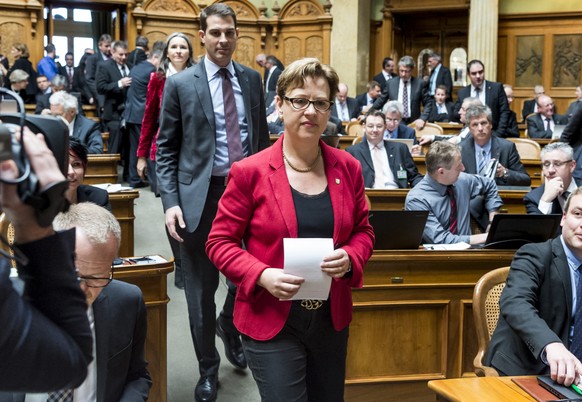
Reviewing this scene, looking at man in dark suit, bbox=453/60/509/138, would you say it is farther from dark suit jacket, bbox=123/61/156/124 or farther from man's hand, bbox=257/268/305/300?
man's hand, bbox=257/268/305/300

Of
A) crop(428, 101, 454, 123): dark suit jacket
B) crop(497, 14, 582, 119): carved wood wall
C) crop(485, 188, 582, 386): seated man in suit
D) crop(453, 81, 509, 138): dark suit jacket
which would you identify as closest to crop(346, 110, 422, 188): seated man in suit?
crop(453, 81, 509, 138): dark suit jacket

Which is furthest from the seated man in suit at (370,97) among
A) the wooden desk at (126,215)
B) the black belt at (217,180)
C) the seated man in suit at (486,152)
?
the black belt at (217,180)

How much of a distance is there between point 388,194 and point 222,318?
2229mm

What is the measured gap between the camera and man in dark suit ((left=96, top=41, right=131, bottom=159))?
9.29 metres

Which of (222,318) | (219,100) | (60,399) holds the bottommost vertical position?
(222,318)

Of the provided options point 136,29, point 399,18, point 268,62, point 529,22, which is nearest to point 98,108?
point 268,62

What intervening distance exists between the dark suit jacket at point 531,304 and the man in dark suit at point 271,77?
25.0 ft

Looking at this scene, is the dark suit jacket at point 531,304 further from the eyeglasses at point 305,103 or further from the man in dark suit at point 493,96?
the man in dark suit at point 493,96

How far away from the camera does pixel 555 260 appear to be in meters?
2.82

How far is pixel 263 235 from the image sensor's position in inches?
92.4

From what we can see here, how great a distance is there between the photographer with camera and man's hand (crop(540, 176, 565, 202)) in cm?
399

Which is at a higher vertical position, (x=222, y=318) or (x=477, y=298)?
(x=477, y=298)

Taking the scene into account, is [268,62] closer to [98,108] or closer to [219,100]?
[98,108]

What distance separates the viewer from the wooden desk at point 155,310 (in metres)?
3.30
